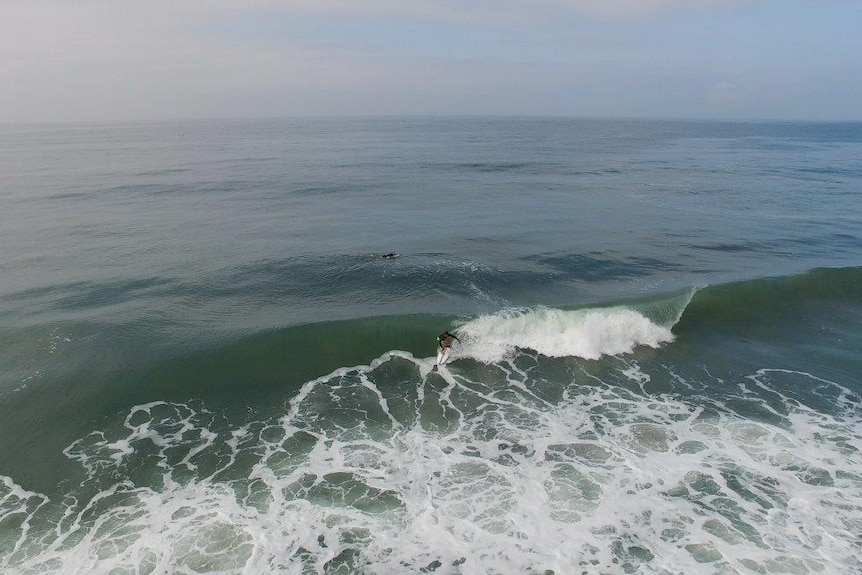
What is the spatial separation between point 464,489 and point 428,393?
5601 millimetres

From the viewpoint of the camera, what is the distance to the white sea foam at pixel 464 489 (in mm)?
12875

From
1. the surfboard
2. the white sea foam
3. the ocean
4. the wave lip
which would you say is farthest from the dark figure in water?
the white sea foam

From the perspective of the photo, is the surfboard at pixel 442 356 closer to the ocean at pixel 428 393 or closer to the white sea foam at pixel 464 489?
the ocean at pixel 428 393

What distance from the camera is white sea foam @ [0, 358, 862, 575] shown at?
12875 mm

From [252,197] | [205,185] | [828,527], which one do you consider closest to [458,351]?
[828,527]

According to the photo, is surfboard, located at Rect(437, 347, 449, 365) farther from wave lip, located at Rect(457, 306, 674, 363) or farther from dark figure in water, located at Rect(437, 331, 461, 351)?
wave lip, located at Rect(457, 306, 674, 363)

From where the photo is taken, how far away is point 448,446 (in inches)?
674

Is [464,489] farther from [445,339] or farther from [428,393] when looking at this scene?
[445,339]

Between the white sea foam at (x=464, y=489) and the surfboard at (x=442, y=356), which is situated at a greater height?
the surfboard at (x=442, y=356)

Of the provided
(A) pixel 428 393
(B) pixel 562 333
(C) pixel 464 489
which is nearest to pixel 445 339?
(A) pixel 428 393

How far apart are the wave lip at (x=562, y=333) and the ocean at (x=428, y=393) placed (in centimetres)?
12

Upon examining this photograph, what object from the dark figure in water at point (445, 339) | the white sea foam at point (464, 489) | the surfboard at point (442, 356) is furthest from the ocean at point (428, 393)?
the dark figure in water at point (445, 339)

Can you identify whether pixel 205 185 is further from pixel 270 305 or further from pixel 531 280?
pixel 531 280

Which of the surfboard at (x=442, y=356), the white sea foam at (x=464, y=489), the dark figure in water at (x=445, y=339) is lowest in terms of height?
the white sea foam at (x=464, y=489)
